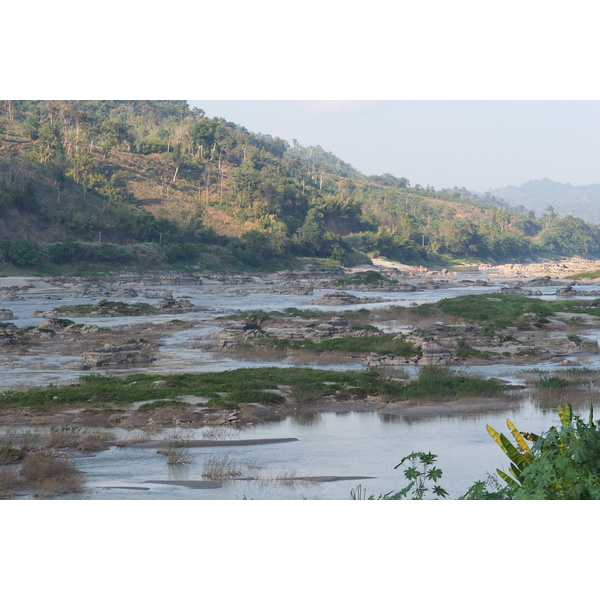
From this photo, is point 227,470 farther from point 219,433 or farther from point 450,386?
point 450,386

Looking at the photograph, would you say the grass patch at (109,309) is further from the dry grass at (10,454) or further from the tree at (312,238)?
the tree at (312,238)

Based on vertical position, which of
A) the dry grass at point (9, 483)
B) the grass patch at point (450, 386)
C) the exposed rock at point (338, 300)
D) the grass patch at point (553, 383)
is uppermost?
the exposed rock at point (338, 300)

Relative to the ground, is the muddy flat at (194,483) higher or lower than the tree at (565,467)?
lower

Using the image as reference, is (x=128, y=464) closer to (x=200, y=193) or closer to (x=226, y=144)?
(x=200, y=193)

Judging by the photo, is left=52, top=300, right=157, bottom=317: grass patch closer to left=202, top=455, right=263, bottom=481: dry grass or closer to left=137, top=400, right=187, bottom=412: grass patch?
left=137, top=400, right=187, bottom=412: grass patch

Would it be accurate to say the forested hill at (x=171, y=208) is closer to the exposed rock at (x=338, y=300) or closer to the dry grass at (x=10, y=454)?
the exposed rock at (x=338, y=300)

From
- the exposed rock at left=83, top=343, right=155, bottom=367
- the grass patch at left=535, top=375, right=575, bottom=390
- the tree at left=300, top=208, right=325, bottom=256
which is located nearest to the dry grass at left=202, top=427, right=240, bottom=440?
the grass patch at left=535, top=375, right=575, bottom=390

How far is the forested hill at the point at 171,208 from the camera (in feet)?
307

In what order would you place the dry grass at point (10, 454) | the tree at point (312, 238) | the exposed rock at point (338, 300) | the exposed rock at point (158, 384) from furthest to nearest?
the tree at point (312, 238) < the exposed rock at point (338, 300) < the exposed rock at point (158, 384) < the dry grass at point (10, 454)

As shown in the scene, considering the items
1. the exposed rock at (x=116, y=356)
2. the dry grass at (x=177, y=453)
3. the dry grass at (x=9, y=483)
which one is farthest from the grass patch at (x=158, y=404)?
the exposed rock at (x=116, y=356)

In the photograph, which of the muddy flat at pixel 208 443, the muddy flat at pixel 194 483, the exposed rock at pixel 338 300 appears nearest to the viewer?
the muddy flat at pixel 194 483

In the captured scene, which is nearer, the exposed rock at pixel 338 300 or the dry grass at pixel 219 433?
the dry grass at pixel 219 433

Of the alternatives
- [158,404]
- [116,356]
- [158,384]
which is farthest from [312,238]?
[158,404]

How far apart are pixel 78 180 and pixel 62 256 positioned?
30187 mm
